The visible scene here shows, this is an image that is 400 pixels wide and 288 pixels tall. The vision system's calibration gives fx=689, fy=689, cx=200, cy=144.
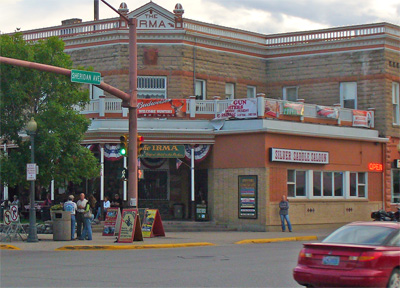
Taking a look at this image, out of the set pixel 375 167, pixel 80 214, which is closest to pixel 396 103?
pixel 375 167

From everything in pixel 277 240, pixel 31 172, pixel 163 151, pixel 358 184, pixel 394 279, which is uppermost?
pixel 163 151

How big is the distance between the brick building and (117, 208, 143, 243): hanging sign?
30.0 ft

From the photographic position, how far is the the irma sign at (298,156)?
33156mm

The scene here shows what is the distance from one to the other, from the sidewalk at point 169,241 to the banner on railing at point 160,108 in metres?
6.58

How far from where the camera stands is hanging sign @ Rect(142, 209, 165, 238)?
1082 inches

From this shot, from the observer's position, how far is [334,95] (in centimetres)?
4028

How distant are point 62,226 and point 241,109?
1174cm

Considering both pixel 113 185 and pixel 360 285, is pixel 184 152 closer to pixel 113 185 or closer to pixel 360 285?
pixel 113 185

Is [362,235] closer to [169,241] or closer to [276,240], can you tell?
[169,241]

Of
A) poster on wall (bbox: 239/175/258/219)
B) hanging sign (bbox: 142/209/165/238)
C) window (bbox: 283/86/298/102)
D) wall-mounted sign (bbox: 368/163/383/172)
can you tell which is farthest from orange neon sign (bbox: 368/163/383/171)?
hanging sign (bbox: 142/209/165/238)

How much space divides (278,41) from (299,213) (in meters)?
12.5

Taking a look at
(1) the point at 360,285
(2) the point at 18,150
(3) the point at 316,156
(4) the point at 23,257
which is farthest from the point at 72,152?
(1) the point at 360,285

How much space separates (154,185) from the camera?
→ 119 feet

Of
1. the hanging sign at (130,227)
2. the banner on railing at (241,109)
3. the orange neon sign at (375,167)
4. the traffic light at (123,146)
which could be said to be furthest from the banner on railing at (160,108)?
the orange neon sign at (375,167)
